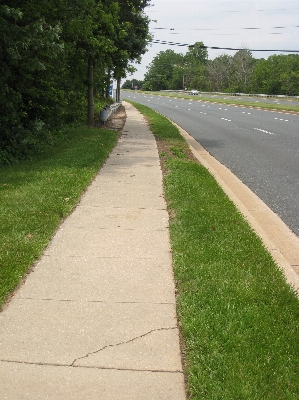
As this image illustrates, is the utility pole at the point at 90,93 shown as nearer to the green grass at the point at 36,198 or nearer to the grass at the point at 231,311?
the green grass at the point at 36,198

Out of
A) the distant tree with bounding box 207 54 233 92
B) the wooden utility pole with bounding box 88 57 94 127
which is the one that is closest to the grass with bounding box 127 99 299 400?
the wooden utility pole with bounding box 88 57 94 127

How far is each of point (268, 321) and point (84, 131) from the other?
49.1 ft

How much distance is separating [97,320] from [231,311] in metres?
1.05

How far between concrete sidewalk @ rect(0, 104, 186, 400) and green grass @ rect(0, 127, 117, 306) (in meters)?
0.17

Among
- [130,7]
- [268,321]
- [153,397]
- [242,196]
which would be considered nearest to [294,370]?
[268,321]

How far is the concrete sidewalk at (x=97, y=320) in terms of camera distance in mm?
3043

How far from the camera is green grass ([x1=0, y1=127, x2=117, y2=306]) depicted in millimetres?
5074

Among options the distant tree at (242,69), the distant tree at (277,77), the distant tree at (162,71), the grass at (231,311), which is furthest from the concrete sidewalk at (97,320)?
the distant tree at (162,71)

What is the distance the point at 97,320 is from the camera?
384 centimetres

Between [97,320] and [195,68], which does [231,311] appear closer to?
[97,320]

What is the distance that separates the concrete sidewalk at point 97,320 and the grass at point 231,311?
15 cm

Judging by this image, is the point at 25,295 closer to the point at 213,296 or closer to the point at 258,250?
the point at 213,296

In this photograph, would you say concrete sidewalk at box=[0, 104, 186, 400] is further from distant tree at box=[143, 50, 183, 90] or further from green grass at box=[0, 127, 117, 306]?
distant tree at box=[143, 50, 183, 90]

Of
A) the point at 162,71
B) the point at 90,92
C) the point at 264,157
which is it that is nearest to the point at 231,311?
the point at 264,157
